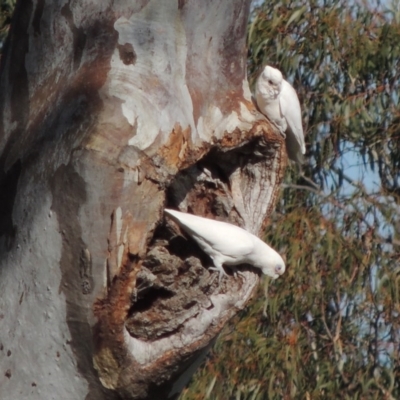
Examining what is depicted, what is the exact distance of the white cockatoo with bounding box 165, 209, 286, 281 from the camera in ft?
8.43

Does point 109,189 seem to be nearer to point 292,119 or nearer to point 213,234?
point 213,234

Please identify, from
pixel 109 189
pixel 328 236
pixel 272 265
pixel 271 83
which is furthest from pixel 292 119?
pixel 328 236

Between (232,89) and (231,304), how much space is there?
547 millimetres

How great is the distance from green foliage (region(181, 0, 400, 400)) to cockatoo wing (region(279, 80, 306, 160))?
1720mm

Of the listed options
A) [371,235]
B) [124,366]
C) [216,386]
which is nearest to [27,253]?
[124,366]

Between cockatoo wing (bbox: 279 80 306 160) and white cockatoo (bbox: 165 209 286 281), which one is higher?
cockatoo wing (bbox: 279 80 306 160)

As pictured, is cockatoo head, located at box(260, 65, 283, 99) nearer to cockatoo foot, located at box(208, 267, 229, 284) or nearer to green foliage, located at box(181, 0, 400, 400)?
cockatoo foot, located at box(208, 267, 229, 284)

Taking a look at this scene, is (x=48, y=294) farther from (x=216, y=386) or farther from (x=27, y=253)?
(x=216, y=386)

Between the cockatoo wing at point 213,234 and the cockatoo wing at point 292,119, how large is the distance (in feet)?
1.90

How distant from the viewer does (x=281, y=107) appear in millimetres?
3139

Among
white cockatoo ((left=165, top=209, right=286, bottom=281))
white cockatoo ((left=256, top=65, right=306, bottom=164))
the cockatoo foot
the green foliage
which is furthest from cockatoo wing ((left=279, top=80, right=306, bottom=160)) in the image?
the green foliage

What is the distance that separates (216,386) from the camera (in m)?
4.95

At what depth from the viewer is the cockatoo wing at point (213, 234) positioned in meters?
2.56

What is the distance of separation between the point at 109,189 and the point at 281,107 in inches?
40.5
